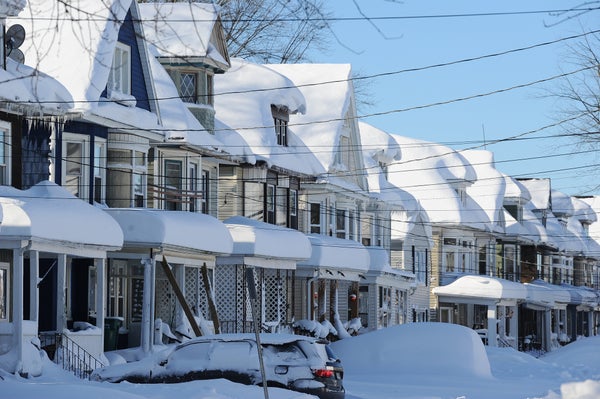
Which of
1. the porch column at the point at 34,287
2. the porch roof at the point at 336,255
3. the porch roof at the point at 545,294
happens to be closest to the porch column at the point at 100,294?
the porch column at the point at 34,287

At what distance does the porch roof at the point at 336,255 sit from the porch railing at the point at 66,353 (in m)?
16.2

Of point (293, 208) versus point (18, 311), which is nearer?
point (18, 311)

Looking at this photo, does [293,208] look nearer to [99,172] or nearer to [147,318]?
[99,172]

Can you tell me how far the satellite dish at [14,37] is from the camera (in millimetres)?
29734

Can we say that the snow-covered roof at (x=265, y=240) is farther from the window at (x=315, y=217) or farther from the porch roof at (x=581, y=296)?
the porch roof at (x=581, y=296)

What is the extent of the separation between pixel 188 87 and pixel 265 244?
207 inches

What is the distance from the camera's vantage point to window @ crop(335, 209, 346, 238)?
52.6m

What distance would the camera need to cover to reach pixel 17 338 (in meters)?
26.5

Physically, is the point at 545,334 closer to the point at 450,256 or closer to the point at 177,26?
the point at 450,256

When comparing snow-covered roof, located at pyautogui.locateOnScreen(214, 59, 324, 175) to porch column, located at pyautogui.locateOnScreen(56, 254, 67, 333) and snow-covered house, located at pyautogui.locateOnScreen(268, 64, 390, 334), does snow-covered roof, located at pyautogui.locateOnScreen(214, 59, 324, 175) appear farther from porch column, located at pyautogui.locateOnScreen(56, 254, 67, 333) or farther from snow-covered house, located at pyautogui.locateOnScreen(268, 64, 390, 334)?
porch column, located at pyautogui.locateOnScreen(56, 254, 67, 333)

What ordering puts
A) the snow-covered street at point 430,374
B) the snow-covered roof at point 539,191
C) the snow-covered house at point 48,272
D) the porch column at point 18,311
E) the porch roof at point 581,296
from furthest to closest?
the snow-covered roof at point 539,191, the porch roof at point 581,296, the snow-covered house at point 48,272, the porch column at point 18,311, the snow-covered street at point 430,374

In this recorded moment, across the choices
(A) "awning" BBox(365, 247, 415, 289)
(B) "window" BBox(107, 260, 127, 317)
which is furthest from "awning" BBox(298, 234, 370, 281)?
(B) "window" BBox(107, 260, 127, 317)

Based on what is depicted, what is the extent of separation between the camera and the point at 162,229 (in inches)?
1266

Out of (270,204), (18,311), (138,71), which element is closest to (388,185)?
(270,204)
